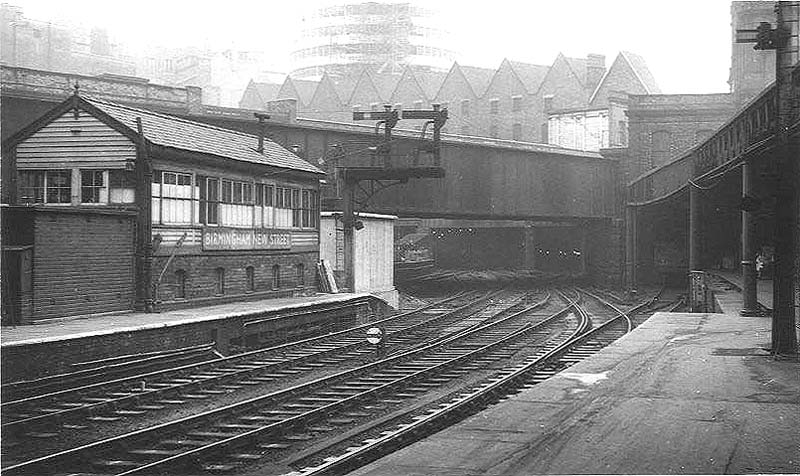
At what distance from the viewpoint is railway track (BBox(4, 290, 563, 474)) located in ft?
28.1

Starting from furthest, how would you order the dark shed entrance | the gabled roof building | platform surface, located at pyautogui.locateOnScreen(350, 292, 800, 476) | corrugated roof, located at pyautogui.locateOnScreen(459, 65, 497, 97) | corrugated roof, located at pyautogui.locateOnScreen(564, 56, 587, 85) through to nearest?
1. corrugated roof, located at pyautogui.locateOnScreen(459, 65, 497, 97)
2. corrugated roof, located at pyautogui.locateOnScreen(564, 56, 587, 85)
3. the gabled roof building
4. the dark shed entrance
5. platform surface, located at pyautogui.locateOnScreen(350, 292, 800, 476)

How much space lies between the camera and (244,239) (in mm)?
21734

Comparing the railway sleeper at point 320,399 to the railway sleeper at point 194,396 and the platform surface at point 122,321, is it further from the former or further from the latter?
the platform surface at point 122,321

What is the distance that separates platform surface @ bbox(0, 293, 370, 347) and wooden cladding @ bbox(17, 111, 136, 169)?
11.6ft

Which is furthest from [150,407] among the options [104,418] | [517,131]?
[517,131]

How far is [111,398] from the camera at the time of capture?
12266 mm

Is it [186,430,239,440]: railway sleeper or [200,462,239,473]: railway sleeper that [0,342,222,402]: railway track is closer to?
[186,430,239,440]: railway sleeper

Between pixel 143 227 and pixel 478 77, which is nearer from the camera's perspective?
pixel 143 227

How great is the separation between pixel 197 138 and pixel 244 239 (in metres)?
2.88

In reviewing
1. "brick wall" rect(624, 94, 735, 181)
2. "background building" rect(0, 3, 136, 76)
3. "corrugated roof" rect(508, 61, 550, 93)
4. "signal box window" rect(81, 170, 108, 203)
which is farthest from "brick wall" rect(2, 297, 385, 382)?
"corrugated roof" rect(508, 61, 550, 93)

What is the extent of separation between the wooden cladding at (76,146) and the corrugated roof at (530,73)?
52.3 m

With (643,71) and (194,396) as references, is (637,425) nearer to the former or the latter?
(194,396)

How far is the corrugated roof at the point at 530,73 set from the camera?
6744cm

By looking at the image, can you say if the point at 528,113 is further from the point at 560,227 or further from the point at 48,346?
the point at 48,346
